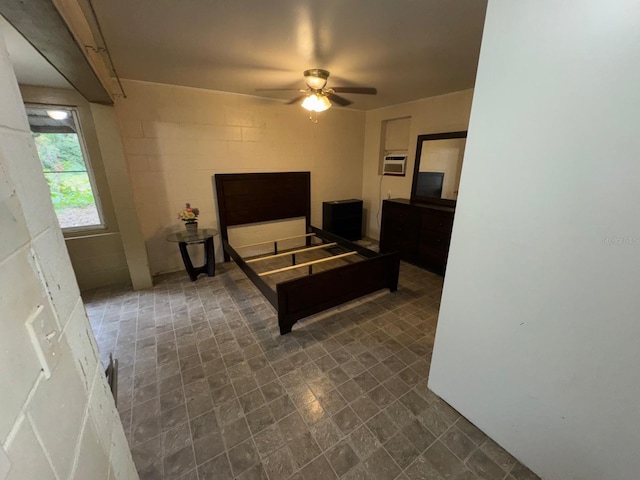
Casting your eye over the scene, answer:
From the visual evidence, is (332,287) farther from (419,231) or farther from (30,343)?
(30,343)

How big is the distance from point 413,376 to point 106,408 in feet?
5.90

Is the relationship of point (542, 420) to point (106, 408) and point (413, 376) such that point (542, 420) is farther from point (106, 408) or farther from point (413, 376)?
point (106, 408)

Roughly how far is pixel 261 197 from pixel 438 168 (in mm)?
2583

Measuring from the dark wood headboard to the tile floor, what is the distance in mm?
1430

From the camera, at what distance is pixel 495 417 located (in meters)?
1.43

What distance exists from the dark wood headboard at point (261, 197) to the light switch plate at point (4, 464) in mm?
3431

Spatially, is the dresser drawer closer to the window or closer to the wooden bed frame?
the wooden bed frame

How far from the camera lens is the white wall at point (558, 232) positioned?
0.91 m

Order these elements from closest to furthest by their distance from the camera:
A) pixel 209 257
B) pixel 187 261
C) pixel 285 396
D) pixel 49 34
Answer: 1. pixel 49 34
2. pixel 285 396
3. pixel 187 261
4. pixel 209 257

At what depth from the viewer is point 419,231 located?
11.6ft

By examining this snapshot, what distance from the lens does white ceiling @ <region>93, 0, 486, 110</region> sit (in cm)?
152

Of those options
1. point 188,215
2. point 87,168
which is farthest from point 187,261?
point 87,168

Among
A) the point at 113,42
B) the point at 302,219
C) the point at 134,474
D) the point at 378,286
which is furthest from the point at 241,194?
the point at 134,474

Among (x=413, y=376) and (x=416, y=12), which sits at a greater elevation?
(x=416, y=12)
